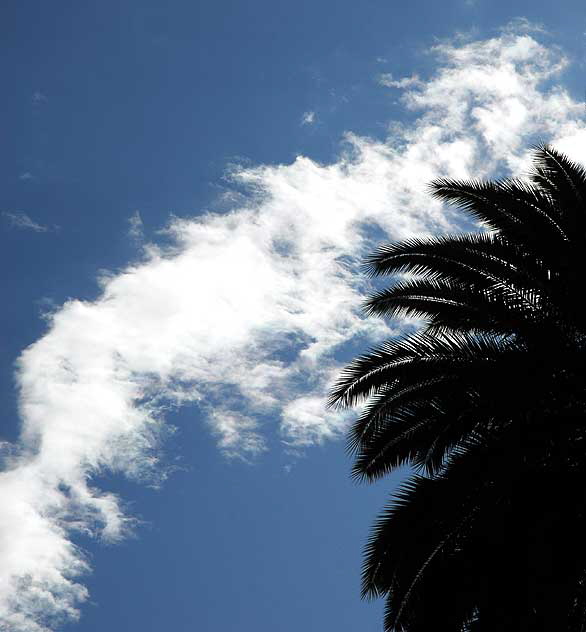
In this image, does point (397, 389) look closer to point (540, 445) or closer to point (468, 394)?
point (468, 394)

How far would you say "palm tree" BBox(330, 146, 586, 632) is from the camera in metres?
10.2

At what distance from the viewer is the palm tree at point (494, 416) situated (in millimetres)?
10227

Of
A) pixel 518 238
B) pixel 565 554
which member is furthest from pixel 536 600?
pixel 518 238

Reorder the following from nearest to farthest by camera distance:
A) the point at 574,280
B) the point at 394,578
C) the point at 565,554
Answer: the point at 565,554 → the point at 574,280 → the point at 394,578

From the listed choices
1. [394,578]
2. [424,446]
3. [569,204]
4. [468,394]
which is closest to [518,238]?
[569,204]

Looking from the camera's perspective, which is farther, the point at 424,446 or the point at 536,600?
the point at 424,446

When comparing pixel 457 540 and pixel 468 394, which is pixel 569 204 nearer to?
pixel 468 394

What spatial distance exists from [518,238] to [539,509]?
4.13 metres

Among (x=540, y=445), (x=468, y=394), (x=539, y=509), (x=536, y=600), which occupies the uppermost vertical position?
(x=468, y=394)

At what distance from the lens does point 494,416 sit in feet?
35.0

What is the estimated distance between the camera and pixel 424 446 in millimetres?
12750

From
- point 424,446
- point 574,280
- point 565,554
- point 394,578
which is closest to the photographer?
point 565,554

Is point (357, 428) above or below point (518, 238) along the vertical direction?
below

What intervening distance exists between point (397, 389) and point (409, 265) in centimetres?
218
